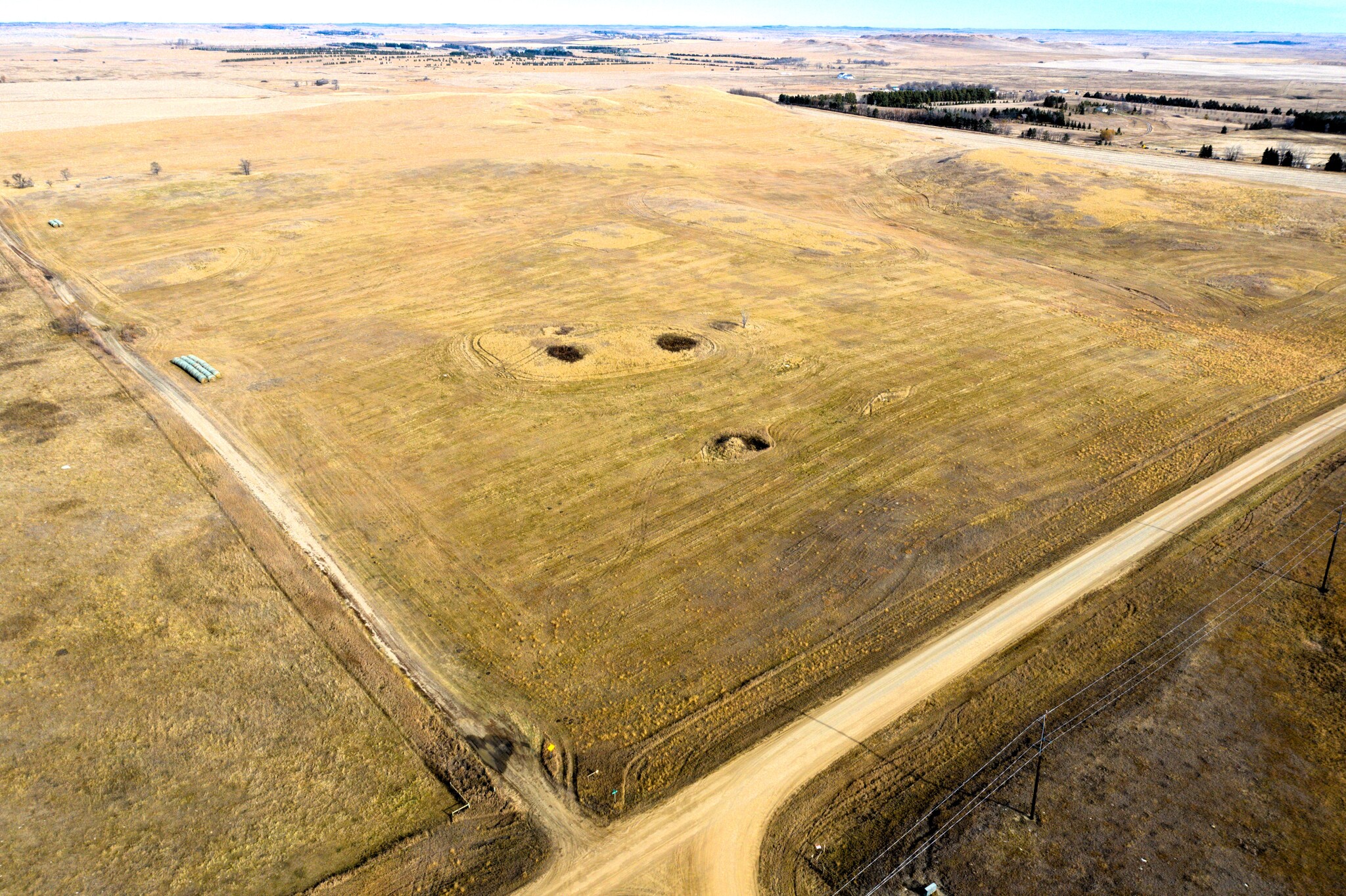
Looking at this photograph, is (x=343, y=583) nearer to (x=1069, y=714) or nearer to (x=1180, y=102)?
(x=1069, y=714)

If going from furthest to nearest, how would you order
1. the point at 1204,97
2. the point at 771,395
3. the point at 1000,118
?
the point at 1204,97 < the point at 1000,118 < the point at 771,395

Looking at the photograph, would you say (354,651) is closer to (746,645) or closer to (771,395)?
(746,645)

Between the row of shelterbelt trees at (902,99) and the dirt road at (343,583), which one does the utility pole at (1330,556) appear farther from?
the row of shelterbelt trees at (902,99)

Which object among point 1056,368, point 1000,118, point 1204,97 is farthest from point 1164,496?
point 1204,97

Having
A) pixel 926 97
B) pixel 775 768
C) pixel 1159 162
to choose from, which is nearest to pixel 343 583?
pixel 775 768

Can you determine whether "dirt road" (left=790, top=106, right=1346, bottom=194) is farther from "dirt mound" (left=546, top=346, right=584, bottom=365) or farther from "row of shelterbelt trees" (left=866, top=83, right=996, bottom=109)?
"dirt mound" (left=546, top=346, right=584, bottom=365)
